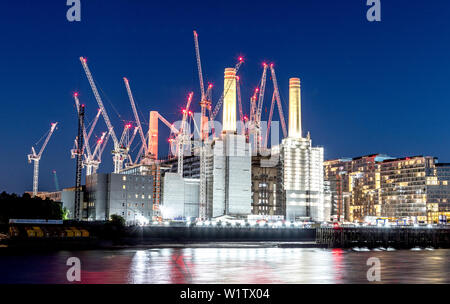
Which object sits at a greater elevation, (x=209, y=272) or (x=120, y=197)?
(x=120, y=197)

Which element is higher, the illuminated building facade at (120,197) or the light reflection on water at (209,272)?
the illuminated building facade at (120,197)

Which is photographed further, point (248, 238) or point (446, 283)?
point (248, 238)

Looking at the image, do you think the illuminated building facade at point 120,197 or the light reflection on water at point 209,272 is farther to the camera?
the illuminated building facade at point 120,197

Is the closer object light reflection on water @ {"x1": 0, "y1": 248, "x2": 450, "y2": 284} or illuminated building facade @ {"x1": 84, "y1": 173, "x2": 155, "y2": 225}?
light reflection on water @ {"x1": 0, "y1": 248, "x2": 450, "y2": 284}

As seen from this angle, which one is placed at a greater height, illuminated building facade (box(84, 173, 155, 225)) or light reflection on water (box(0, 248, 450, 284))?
illuminated building facade (box(84, 173, 155, 225))

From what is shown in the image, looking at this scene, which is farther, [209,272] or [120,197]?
[120,197]

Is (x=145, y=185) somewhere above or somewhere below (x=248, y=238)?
Answer: above

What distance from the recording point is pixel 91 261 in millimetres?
62375
